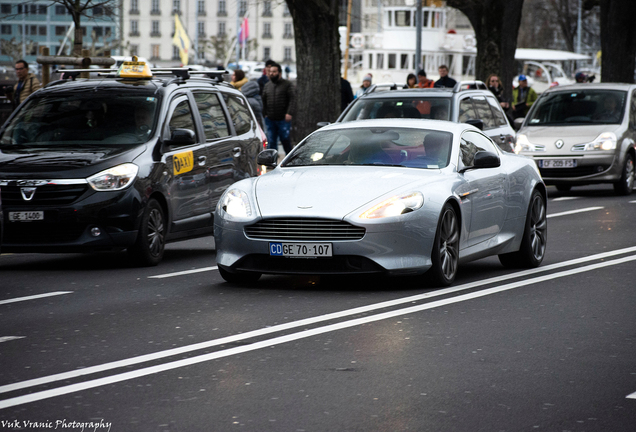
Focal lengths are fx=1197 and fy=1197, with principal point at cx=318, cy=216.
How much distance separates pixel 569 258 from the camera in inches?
475

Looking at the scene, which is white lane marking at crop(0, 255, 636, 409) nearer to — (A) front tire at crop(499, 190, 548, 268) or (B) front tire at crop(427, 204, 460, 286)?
(B) front tire at crop(427, 204, 460, 286)

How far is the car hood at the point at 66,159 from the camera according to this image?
11.2 meters

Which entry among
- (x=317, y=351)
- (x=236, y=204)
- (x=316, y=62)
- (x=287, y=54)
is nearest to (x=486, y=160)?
(x=236, y=204)

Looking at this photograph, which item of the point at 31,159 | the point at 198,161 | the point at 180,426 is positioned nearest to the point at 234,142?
the point at 198,161

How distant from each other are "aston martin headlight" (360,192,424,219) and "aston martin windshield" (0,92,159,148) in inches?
137

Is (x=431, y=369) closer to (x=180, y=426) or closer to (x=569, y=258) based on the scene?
(x=180, y=426)

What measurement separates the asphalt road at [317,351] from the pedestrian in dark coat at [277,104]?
12.9 meters

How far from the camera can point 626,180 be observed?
20984mm

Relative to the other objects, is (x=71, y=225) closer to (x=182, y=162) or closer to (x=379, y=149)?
(x=182, y=162)

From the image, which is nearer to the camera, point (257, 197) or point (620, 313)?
point (620, 313)

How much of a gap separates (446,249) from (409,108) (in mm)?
6954

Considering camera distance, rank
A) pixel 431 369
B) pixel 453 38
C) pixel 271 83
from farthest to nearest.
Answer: pixel 453 38 → pixel 271 83 → pixel 431 369

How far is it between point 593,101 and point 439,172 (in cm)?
1259

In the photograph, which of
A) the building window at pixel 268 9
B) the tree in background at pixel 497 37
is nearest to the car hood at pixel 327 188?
the building window at pixel 268 9
